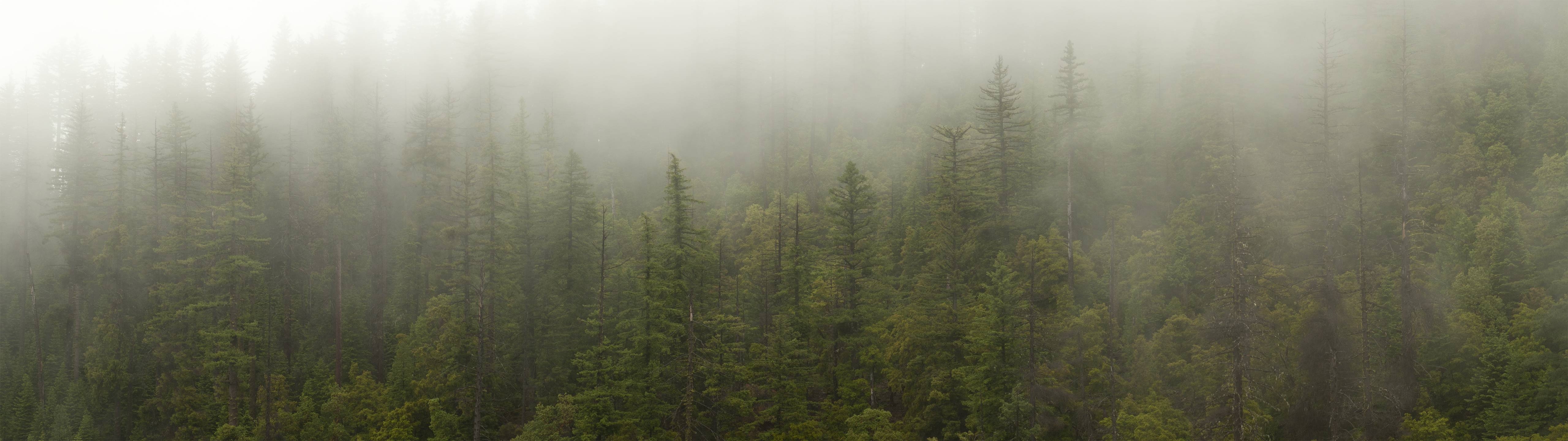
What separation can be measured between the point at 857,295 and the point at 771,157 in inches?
1390

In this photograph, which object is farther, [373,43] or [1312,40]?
[373,43]

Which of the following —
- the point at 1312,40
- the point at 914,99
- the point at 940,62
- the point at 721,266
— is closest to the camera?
the point at 721,266

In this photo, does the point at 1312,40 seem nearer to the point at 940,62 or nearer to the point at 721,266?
the point at 940,62

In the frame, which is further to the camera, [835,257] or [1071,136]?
[1071,136]

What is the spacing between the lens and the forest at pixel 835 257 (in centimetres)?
2977

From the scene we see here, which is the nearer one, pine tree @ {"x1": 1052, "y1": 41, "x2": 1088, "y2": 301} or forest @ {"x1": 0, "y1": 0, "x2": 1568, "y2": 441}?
forest @ {"x1": 0, "y1": 0, "x2": 1568, "y2": 441}

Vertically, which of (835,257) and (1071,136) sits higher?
(1071,136)

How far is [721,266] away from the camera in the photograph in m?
44.6

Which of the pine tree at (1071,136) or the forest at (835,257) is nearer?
the forest at (835,257)

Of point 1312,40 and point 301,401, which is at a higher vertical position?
point 1312,40

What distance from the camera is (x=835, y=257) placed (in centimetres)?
3891

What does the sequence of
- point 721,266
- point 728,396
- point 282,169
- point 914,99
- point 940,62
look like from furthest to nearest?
point 940,62, point 914,99, point 282,169, point 721,266, point 728,396

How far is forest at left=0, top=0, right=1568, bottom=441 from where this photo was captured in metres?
29.8

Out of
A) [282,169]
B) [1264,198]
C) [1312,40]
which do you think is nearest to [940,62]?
[1312,40]
